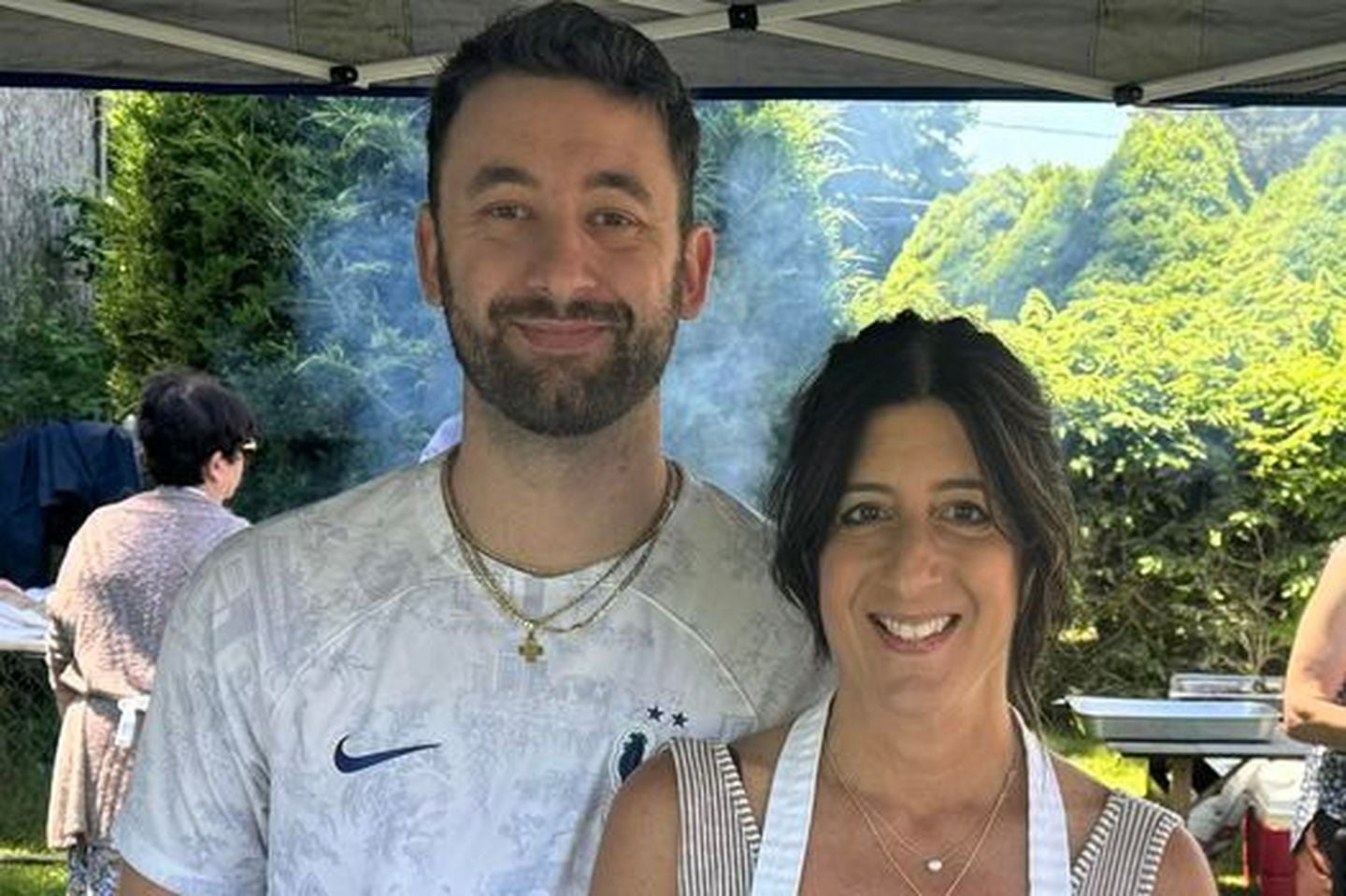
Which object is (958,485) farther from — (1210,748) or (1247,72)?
(1210,748)

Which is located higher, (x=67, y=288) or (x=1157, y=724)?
(x=67, y=288)

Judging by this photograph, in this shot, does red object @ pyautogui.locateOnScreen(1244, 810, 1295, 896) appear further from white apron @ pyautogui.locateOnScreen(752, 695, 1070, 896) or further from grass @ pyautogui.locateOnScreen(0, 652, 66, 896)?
white apron @ pyautogui.locateOnScreen(752, 695, 1070, 896)

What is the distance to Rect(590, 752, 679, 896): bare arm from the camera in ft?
5.93

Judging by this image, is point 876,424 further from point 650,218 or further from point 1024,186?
point 1024,186

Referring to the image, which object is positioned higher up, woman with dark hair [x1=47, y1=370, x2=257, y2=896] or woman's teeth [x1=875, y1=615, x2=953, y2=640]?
woman's teeth [x1=875, y1=615, x2=953, y2=640]

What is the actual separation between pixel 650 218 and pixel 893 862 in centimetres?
59

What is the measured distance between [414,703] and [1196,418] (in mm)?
8400

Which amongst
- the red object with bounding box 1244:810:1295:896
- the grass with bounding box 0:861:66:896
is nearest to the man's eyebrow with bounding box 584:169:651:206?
the red object with bounding box 1244:810:1295:896

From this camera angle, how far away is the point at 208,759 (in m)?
1.93

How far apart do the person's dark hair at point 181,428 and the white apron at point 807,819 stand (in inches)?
117

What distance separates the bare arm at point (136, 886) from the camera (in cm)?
195

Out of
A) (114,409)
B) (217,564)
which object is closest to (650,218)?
(217,564)

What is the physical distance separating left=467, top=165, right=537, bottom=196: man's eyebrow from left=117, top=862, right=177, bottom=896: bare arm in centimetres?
67

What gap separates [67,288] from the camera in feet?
33.6
